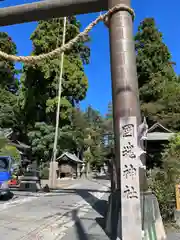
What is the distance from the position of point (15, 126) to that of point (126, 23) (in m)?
31.7

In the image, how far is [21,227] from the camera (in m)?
6.10

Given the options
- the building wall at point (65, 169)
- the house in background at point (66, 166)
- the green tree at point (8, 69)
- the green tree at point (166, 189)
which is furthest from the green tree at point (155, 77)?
the green tree at point (166, 189)

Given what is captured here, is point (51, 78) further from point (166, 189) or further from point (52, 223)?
point (166, 189)

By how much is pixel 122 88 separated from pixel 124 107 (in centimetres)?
47

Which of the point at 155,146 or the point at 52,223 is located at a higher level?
the point at 155,146

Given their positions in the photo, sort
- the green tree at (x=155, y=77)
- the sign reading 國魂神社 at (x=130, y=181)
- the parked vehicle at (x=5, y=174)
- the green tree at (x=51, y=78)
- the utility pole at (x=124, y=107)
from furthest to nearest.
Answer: the green tree at (x=51, y=78) → the green tree at (x=155, y=77) → the parked vehicle at (x=5, y=174) → the utility pole at (x=124, y=107) → the sign reading 國魂神社 at (x=130, y=181)

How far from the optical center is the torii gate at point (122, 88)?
14.5 ft

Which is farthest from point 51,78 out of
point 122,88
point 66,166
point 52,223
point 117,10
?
→ point 122,88

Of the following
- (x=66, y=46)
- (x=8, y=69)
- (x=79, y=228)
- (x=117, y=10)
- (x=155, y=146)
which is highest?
(x=8, y=69)

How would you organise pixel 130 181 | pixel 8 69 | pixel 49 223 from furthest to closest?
pixel 8 69, pixel 49 223, pixel 130 181

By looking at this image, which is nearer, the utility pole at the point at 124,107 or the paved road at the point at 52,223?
the utility pole at the point at 124,107

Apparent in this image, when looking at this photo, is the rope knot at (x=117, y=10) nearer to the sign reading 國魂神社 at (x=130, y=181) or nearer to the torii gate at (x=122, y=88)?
the torii gate at (x=122, y=88)

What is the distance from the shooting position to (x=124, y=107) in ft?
18.9

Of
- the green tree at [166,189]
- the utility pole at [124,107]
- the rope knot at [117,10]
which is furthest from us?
the green tree at [166,189]
